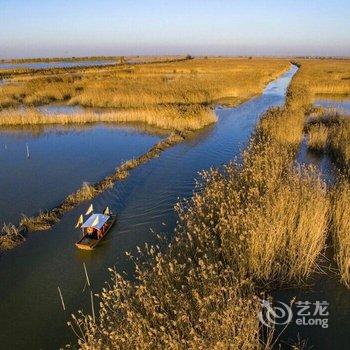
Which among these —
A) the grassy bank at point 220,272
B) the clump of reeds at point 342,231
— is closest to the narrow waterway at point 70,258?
the grassy bank at point 220,272

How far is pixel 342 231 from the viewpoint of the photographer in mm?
6895

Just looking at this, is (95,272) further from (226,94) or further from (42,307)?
(226,94)

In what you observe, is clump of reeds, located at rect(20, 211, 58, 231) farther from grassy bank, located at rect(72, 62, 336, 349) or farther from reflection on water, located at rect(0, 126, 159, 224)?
grassy bank, located at rect(72, 62, 336, 349)

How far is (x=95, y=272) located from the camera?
7.83m

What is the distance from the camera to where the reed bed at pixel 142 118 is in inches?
844

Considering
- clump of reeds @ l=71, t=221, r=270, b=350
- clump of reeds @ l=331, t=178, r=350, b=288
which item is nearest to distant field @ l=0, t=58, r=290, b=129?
clump of reeds @ l=331, t=178, r=350, b=288

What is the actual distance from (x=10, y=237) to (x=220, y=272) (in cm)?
541

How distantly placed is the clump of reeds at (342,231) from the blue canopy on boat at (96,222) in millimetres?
4930

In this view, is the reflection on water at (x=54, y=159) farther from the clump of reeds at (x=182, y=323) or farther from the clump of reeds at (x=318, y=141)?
the clump of reeds at (x=318, y=141)

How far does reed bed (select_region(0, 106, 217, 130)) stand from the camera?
21.4 meters

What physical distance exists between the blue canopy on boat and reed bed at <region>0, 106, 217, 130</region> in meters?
12.5

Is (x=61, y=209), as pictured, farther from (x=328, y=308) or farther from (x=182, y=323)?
(x=328, y=308)

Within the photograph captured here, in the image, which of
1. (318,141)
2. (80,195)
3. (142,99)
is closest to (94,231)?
(80,195)

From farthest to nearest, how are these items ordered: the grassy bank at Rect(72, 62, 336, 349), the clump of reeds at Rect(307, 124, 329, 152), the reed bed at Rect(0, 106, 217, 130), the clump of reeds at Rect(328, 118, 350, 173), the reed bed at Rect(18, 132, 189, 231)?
the reed bed at Rect(0, 106, 217, 130) → the clump of reeds at Rect(307, 124, 329, 152) → the clump of reeds at Rect(328, 118, 350, 173) → the reed bed at Rect(18, 132, 189, 231) → the grassy bank at Rect(72, 62, 336, 349)
